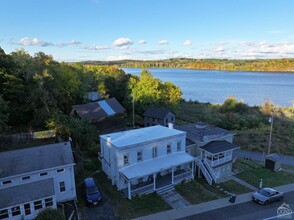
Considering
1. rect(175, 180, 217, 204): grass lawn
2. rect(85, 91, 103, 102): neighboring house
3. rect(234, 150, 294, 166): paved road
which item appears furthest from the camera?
rect(85, 91, 103, 102): neighboring house

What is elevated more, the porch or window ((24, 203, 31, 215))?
window ((24, 203, 31, 215))

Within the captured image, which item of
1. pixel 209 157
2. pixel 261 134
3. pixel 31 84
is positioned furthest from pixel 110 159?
pixel 261 134

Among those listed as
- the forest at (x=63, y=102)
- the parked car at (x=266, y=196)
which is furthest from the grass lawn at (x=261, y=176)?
the forest at (x=63, y=102)

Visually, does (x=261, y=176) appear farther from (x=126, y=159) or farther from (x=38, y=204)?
(x=38, y=204)

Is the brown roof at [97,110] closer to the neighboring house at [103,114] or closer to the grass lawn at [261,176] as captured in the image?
the neighboring house at [103,114]

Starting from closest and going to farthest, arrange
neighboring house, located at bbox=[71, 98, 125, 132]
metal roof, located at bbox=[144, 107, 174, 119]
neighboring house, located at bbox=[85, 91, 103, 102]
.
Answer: neighboring house, located at bbox=[71, 98, 125, 132]
metal roof, located at bbox=[144, 107, 174, 119]
neighboring house, located at bbox=[85, 91, 103, 102]

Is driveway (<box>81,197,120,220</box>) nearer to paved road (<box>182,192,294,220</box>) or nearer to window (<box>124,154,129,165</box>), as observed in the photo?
window (<box>124,154,129,165</box>)

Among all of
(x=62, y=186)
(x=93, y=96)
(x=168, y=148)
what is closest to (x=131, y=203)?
(x=62, y=186)

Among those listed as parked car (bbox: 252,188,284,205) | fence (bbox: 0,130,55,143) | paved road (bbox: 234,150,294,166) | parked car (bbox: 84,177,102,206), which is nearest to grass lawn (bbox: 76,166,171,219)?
parked car (bbox: 84,177,102,206)
